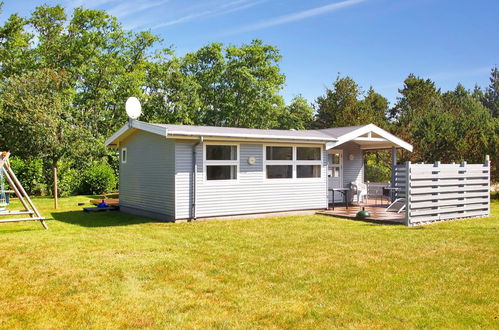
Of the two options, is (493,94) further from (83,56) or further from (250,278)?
(250,278)

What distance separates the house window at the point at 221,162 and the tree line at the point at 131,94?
10705mm

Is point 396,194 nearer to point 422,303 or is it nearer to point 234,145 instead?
point 234,145

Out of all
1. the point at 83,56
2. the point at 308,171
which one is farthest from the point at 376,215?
the point at 83,56

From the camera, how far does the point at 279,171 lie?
1274cm

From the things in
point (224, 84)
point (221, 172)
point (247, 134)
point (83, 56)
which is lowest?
point (221, 172)

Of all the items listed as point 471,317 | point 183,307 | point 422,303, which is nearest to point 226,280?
point 183,307

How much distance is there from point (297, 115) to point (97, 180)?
952 inches

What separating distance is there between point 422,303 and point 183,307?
251cm

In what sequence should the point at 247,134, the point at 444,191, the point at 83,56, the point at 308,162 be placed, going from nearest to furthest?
the point at 444,191 → the point at 247,134 → the point at 308,162 → the point at 83,56

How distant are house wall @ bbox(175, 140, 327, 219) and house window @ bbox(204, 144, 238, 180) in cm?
16

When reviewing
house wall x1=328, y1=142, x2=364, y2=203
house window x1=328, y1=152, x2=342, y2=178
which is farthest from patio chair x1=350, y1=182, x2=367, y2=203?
house window x1=328, y1=152, x2=342, y2=178

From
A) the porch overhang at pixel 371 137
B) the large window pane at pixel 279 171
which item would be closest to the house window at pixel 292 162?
the large window pane at pixel 279 171

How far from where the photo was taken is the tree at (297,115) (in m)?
34.3

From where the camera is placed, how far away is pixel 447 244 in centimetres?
800
